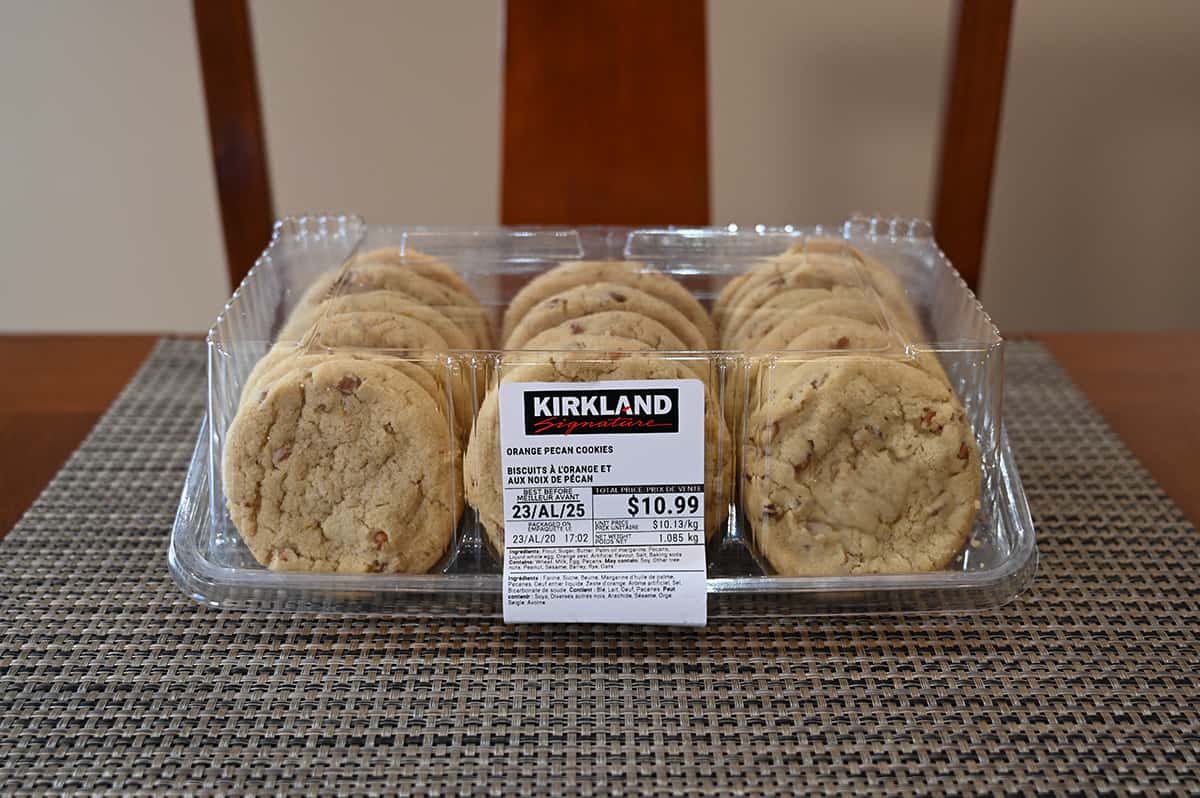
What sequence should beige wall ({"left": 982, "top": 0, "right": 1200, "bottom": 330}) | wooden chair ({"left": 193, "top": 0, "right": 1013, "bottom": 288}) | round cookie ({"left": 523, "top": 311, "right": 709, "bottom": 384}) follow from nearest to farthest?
round cookie ({"left": 523, "top": 311, "right": 709, "bottom": 384}), wooden chair ({"left": 193, "top": 0, "right": 1013, "bottom": 288}), beige wall ({"left": 982, "top": 0, "right": 1200, "bottom": 330})

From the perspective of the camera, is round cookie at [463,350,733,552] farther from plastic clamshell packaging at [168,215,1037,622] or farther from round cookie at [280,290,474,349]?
round cookie at [280,290,474,349]

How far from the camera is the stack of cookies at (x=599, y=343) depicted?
2.90ft

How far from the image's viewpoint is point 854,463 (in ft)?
2.95

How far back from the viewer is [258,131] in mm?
1518

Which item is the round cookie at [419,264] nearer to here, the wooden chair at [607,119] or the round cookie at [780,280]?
the round cookie at [780,280]

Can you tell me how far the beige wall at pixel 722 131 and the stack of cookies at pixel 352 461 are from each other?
4.72 feet

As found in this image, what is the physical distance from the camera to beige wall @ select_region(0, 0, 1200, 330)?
219 cm

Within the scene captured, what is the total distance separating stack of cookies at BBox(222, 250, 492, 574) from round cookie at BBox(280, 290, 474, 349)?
0.11 m

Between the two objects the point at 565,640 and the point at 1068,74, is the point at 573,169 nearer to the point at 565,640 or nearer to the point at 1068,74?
the point at 565,640

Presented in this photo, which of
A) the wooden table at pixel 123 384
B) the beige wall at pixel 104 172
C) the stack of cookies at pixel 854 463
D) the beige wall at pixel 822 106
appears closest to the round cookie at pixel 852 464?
the stack of cookies at pixel 854 463

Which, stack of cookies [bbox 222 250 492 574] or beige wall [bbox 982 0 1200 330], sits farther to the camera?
beige wall [bbox 982 0 1200 330]

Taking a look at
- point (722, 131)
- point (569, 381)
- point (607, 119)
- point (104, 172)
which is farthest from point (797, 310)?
point (104, 172)

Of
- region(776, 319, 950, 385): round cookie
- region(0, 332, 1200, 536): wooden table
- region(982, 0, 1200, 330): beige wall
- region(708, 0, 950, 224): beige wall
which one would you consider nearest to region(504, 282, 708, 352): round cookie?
region(776, 319, 950, 385): round cookie

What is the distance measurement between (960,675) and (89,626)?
0.69 m
